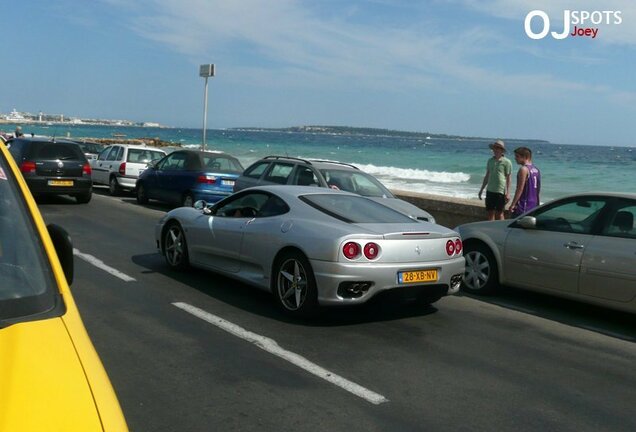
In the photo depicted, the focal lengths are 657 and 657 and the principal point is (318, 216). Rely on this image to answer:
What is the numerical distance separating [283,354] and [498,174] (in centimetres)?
674

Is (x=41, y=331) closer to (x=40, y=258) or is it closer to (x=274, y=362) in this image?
(x=40, y=258)

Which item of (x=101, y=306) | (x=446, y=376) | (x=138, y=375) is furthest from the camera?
(x=101, y=306)

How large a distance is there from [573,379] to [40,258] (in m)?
4.32

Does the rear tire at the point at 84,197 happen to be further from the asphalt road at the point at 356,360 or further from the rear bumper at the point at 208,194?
the asphalt road at the point at 356,360

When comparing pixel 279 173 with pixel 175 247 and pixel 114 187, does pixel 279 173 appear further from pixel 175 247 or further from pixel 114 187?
pixel 114 187

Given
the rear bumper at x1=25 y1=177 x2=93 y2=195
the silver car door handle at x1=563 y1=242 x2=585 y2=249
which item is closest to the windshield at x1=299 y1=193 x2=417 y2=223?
the silver car door handle at x1=563 y1=242 x2=585 y2=249

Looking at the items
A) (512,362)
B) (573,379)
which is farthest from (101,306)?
(573,379)

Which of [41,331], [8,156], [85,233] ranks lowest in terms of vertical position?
[85,233]

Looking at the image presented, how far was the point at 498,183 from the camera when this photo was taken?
1101 centimetres

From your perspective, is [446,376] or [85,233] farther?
[85,233]

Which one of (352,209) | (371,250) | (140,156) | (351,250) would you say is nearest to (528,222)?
(352,209)

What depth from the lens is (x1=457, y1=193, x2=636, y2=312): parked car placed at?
22.8 ft

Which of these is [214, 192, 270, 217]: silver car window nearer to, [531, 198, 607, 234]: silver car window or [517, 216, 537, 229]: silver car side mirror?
[517, 216, 537, 229]: silver car side mirror

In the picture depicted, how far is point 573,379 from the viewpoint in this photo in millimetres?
5352
